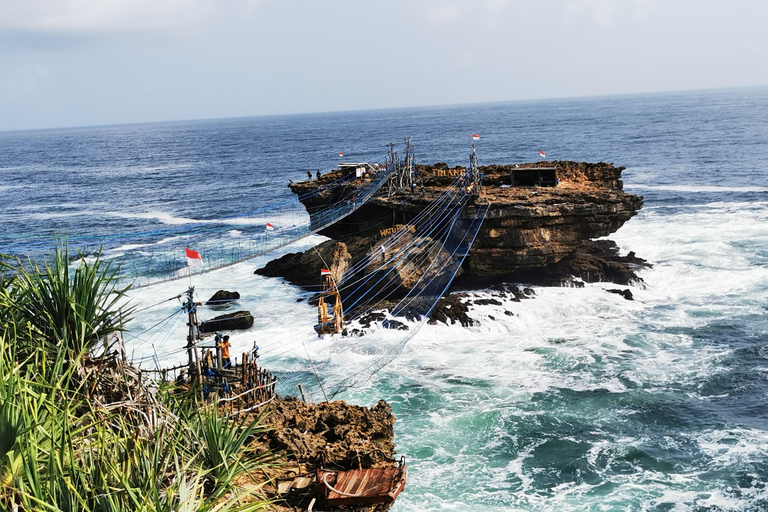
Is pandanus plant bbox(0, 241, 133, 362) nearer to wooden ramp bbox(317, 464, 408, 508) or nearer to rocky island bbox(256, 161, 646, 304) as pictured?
wooden ramp bbox(317, 464, 408, 508)

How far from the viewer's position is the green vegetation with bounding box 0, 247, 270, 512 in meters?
9.20

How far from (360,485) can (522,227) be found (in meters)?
27.5

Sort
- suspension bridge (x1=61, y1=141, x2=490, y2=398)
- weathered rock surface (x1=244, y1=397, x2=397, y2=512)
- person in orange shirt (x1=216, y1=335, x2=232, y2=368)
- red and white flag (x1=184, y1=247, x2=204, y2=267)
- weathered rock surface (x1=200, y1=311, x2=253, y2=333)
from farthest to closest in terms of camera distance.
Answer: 1. weathered rock surface (x1=200, y1=311, x2=253, y2=333)
2. suspension bridge (x1=61, y1=141, x2=490, y2=398)
3. person in orange shirt (x1=216, y1=335, x2=232, y2=368)
4. red and white flag (x1=184, y1=247, x2=204, y2=267)
5. weathered rock surface (x1=244, y1=397, x2=397, y2=512)

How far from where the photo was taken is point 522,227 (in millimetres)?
40688

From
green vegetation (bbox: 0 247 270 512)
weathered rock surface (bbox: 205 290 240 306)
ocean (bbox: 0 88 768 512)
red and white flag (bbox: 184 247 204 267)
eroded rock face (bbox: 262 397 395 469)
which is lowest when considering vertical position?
ocean (bbox: 0 88 768 512)

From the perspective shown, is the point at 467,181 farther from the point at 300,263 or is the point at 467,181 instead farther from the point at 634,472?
the point at 634,472

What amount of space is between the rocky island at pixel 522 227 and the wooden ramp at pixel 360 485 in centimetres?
2399

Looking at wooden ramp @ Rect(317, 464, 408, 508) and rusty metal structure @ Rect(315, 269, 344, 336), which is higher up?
wooden ramp @ Rect(317, 464, 408, 508)

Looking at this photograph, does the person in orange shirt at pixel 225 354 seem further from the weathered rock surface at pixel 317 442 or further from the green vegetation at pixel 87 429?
the green vegetation at pixel 87 429

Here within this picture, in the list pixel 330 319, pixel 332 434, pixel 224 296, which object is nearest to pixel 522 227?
pixel 330 319

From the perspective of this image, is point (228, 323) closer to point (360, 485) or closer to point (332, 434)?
point (332, 434)

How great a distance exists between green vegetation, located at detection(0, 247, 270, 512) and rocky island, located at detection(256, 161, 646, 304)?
27.8 metres

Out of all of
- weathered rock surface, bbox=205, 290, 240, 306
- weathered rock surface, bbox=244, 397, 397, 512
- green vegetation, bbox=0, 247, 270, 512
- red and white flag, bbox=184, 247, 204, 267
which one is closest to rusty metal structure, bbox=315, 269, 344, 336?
weathered rock surface, bbox=205, 290, 240, 306

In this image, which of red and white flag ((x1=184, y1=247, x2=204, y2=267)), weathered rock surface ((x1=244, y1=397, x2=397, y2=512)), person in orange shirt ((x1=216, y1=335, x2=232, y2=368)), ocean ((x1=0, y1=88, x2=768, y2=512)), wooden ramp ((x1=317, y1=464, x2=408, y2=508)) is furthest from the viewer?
person in orange shirt ((x1=216, y1=335, x2=232, y2=368))
